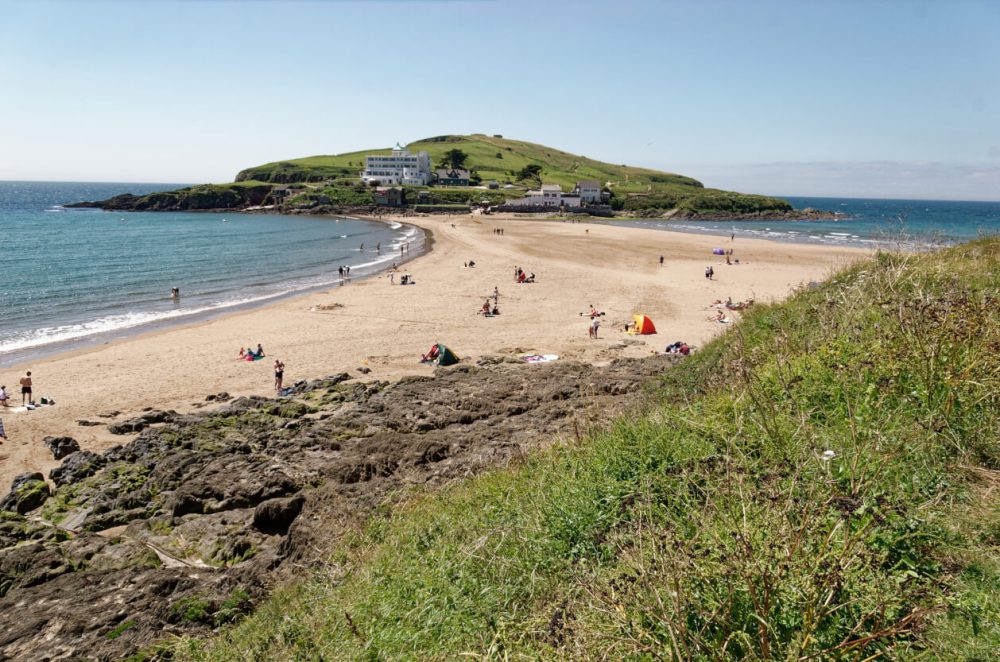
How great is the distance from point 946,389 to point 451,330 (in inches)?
899

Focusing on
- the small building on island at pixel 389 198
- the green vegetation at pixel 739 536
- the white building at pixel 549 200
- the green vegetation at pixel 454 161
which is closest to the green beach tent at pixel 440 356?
the green vegetation at pixel 739 536

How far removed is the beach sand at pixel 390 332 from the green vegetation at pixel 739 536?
32.9 feet

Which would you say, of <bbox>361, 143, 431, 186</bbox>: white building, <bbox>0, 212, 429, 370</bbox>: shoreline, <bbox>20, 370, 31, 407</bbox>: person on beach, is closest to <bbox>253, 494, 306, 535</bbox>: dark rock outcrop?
<bbox>20, 370, 31, 407</bbox>: person on beach

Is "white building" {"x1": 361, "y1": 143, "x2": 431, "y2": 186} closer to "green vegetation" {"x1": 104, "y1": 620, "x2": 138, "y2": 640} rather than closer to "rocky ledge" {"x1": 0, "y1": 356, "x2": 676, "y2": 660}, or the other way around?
"rocky ledge" {"x1": 0, "y1": 356, "x2": 676, "y2": 660}

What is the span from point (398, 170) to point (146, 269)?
343 feet

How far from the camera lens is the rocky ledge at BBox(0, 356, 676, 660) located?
7531 mm

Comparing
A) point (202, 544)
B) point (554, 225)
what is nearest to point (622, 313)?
point (202, 544)

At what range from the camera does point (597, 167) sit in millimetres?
192750

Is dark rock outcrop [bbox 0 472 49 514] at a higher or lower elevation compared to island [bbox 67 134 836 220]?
lower

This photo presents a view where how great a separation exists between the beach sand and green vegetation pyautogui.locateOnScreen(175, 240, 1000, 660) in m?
10.0

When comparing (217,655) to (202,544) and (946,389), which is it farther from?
(946,389)

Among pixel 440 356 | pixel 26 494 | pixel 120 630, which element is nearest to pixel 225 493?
pixel 120 630

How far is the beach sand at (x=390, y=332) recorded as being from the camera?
60.7ft

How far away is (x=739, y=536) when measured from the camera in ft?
10.3
